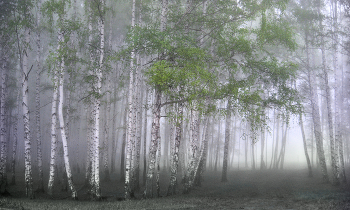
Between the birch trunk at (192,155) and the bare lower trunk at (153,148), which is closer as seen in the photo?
the bare lower trunk at (153,148)

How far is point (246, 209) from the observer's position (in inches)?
381

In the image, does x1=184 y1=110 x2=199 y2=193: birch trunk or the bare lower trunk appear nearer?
the bare lower trunk

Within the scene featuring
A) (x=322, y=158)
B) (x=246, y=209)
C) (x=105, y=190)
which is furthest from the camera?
(x=322, y=158)

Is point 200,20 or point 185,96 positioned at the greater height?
point 200,20

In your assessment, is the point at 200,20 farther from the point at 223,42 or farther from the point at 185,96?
the point at 185,96

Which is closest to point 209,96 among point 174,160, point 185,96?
point 185,96

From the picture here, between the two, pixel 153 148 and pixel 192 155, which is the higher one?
pixel 153 148

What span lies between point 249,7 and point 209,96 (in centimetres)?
495

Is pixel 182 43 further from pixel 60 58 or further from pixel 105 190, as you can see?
pixel 105 190

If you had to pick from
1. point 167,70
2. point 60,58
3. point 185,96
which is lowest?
point 185,96

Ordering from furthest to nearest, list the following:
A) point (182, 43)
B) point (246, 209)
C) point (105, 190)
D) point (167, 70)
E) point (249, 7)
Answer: point (105, 190)
point (249, 7)
point (182, 43)
point (167, 70)
point (246, 209)

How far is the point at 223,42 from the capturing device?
12.6m

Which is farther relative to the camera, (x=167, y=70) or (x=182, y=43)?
(x=182, y=43)

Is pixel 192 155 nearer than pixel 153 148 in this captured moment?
No
